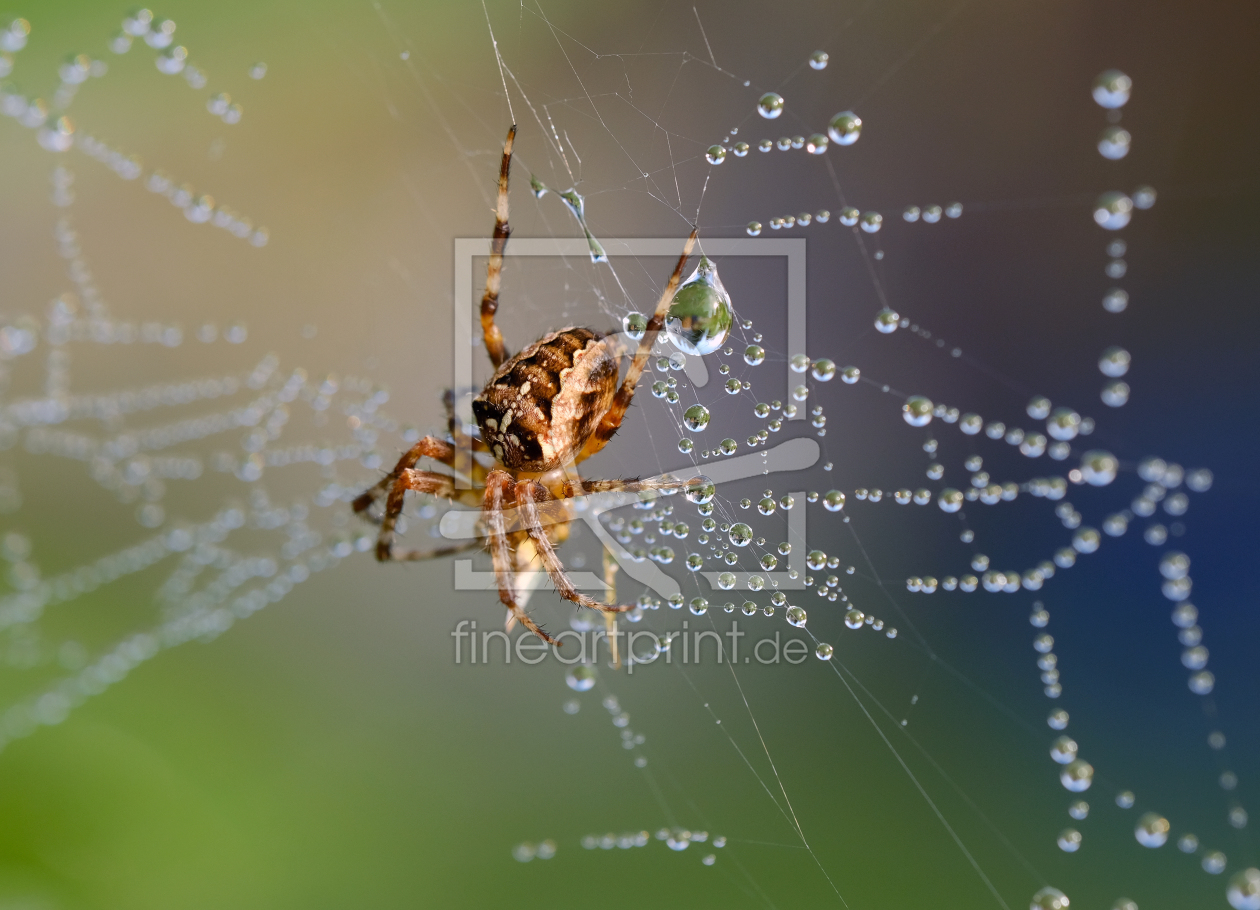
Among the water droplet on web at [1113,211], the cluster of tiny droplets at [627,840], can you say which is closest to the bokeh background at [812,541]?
the cluster of tiny droplets at [627,840]

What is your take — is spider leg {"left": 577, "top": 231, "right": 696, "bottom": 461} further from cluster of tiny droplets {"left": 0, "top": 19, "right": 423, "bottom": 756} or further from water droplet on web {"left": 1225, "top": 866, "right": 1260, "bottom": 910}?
water droplet on web {"left": 1225, "top": 866, "right": 1260, "bottom": 910}

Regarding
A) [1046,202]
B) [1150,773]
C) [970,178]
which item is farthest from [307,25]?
[1150,773]

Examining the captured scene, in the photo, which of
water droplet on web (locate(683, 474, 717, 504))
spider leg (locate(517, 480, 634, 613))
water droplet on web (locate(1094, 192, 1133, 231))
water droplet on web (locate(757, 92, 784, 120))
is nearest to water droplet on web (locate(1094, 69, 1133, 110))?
water droplet on web (locate(1094, 192, 1133, 231))

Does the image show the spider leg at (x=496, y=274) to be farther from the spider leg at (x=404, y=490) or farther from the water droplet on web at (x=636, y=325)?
the water droplet on web at (x=636, y=325)

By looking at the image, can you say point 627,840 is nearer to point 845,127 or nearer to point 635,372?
point 635,372

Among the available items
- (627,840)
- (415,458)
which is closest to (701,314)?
(415,458)

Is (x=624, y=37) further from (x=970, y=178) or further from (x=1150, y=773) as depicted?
(x=1150, y=773)

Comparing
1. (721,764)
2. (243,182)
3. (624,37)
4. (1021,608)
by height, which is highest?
(624,37)
